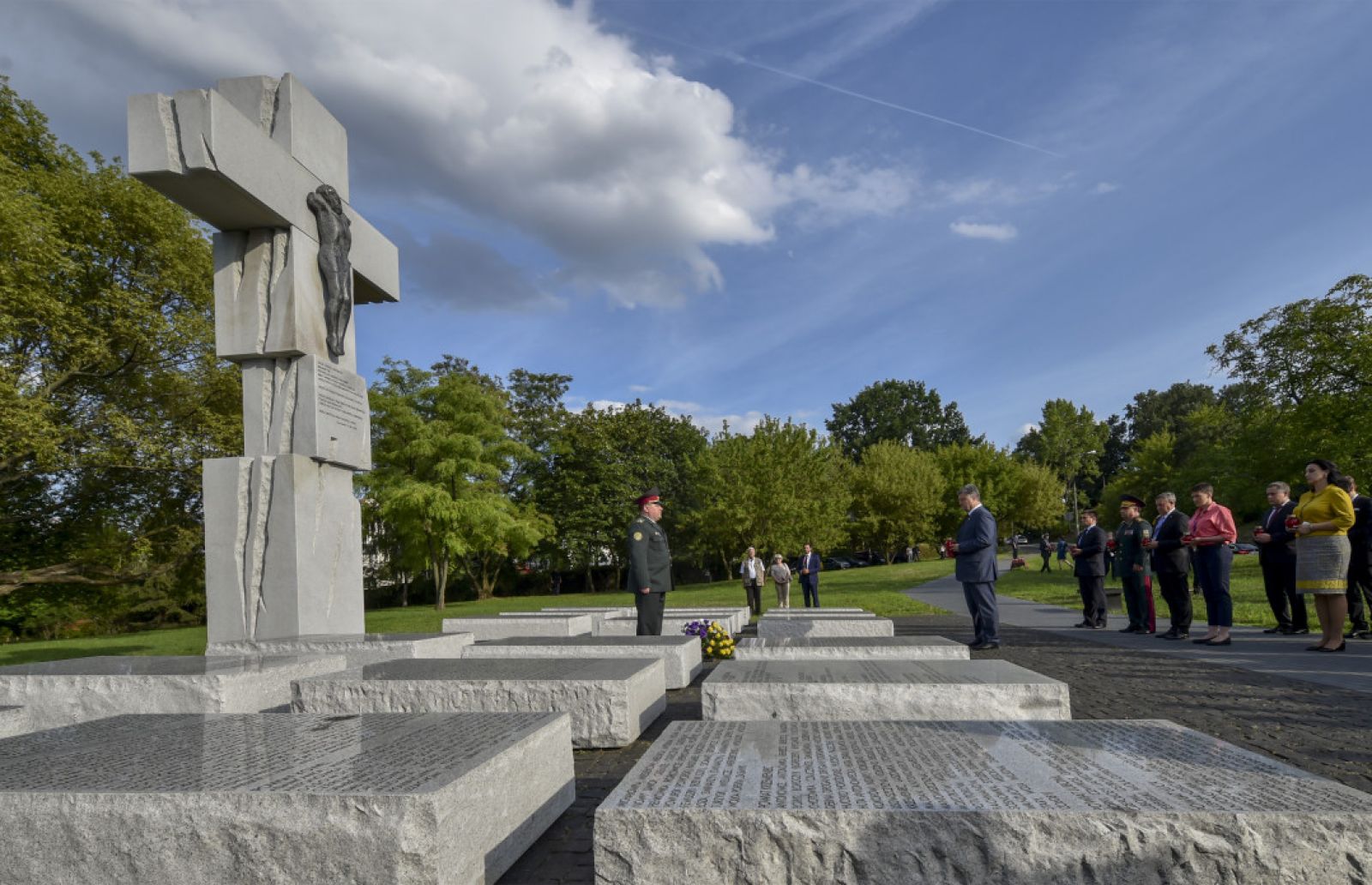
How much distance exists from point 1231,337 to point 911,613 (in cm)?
2627

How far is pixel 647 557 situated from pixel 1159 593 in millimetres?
17502

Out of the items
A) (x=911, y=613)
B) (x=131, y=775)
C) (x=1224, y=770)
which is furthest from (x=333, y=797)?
(x=911, y=613)

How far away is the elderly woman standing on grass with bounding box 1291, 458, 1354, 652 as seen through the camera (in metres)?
8.29

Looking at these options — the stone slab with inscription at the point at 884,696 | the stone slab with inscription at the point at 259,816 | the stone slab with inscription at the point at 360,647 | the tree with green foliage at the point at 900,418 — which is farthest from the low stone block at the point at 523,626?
the tree with green foliage at the point at 900,418

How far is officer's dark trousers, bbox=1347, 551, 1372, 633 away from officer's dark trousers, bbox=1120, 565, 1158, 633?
227 cm

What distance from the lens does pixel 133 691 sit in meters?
4.71

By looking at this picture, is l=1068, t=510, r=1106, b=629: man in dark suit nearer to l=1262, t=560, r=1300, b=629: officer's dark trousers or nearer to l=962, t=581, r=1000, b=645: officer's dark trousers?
l=1262, t=560, r=1300, b=629: officer's dark trousers

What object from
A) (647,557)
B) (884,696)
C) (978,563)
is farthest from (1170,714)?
(647,557)

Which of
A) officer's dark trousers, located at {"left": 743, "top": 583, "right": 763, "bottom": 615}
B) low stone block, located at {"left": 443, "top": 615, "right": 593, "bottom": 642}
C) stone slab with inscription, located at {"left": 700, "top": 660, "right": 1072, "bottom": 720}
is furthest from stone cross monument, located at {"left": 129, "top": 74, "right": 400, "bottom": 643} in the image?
officer's dark trousers, located at {"left": 743, "top": 583, "right": 763, "bottom": 615}

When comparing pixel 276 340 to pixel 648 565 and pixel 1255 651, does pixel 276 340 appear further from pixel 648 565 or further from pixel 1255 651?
pixel 1255 651

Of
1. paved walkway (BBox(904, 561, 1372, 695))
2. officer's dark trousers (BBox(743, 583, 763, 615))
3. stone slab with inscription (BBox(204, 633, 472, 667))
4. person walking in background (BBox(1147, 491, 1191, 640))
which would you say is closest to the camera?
stone slab with inscription (BBox(204, 633, 472, 667))

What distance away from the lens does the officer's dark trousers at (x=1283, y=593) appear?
35.1 feet

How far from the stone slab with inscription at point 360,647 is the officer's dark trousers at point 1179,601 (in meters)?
9.19

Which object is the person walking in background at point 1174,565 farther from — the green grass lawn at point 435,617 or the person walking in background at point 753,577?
the person walking in background at point 753,577
